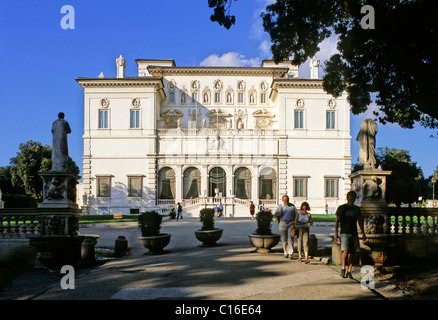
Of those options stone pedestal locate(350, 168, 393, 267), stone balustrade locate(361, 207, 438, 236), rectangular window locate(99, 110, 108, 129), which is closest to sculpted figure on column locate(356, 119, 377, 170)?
stone pedestal locate(350, 168, 393, 267)

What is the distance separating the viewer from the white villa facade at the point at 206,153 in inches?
1734

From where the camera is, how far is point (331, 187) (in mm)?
44000

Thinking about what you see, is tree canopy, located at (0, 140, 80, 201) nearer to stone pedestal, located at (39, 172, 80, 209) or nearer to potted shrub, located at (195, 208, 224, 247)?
potted shrub, located at (195, 208, 224, 247)

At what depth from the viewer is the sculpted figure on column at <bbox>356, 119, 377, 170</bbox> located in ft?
38.6

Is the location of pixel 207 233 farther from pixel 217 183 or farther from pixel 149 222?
pixel 217 183

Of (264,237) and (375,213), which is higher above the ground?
(375,213)

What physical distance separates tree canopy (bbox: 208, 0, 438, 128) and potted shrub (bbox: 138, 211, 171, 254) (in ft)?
23.7

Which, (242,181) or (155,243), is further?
(242,181)

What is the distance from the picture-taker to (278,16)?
1354 cm

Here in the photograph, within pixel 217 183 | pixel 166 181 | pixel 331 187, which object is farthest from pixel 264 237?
pixel 166 181

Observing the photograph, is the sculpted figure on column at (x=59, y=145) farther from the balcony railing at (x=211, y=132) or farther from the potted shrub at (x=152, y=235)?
the balcony railing at (x=211, y=132)

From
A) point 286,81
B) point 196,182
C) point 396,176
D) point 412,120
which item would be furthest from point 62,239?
point 396,176

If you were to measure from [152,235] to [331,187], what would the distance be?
33.0 m

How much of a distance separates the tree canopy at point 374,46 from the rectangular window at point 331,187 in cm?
2906
